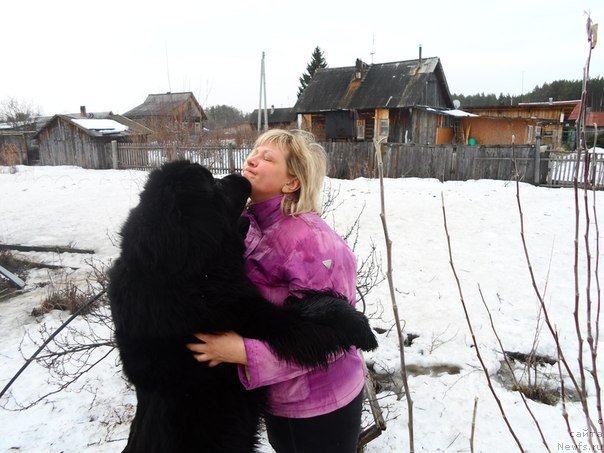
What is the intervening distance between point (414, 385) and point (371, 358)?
521 mm

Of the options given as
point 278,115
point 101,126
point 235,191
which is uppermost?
point 278,115

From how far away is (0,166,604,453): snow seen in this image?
3.04 meters

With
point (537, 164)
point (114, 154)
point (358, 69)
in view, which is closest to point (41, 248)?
point (114, 154)

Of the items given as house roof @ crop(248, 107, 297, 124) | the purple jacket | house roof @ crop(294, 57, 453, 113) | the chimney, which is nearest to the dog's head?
the purple jacket

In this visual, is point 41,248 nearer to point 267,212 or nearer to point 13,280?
point 13,280

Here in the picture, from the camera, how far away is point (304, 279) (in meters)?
1.49

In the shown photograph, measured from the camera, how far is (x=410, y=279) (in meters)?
5.84

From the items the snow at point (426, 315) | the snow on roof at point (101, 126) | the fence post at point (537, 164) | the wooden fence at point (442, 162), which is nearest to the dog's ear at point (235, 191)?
the snow at point (426, 315)

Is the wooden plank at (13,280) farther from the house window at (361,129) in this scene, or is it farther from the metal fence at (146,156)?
the house window at (361,129)

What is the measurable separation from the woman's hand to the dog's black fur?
28mm

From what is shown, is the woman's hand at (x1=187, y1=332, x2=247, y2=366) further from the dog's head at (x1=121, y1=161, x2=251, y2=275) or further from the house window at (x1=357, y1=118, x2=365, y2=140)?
the house window at (x1=357, y1=118, x2=365, y2=140)

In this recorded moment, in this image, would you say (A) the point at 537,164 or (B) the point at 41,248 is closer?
(B) the point at 41,248

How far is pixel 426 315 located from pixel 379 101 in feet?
71.4

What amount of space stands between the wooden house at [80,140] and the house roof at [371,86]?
11.8 metres
